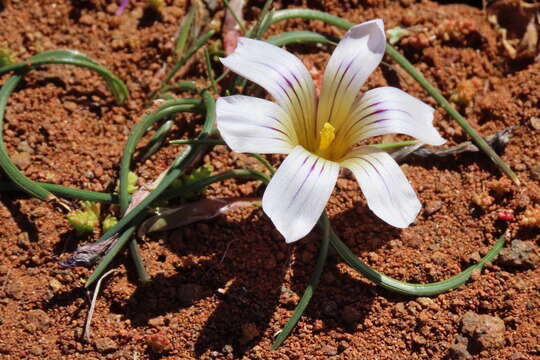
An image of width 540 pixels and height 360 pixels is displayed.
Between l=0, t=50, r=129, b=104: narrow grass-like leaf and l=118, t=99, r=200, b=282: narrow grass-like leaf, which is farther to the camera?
l=0, t=50, r=129, b=104: narrow grass-like leaf

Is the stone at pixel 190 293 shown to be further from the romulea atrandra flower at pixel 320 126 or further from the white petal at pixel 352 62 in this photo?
the white petal at pixel 352 62

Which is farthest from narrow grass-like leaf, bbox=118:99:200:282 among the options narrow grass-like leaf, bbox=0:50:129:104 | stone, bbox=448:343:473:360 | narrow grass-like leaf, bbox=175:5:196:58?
stone, bbox=448:343:473:360

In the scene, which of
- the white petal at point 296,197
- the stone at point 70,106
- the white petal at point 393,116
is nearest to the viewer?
the white petal at point 296,197

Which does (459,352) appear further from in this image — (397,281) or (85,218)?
(85,218)

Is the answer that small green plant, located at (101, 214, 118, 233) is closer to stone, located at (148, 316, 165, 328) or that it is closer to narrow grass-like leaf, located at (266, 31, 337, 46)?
stone, located at (148, 316, 165, 328)

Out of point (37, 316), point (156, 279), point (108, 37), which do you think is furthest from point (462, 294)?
point (108, 37)

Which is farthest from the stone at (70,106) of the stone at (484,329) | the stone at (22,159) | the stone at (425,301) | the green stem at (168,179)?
the stone at (484,329)

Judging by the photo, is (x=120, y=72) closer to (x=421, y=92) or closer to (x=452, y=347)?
(x=421, y=92)
